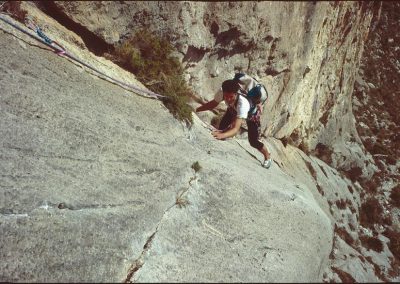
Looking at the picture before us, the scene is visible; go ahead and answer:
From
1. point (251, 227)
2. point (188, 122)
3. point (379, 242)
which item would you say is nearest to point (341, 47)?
point (379, 242)

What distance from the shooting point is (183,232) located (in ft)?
21.2

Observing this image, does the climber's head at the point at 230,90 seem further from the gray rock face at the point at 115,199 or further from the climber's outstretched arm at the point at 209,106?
the gray rock face at the point at 115,199

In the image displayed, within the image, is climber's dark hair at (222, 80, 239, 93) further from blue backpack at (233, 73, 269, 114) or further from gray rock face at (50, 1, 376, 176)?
gray rock face at (50, 1, 376, 176)

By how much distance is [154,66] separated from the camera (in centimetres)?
897

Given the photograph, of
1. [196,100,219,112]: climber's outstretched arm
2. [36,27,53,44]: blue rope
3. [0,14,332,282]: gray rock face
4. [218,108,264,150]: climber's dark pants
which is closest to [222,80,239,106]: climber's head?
[218,108,264,150]: climber's dark pants

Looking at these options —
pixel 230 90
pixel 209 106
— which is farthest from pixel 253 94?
pixel 209 106

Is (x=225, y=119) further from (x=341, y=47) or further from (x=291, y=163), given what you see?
(x=341, y=47)

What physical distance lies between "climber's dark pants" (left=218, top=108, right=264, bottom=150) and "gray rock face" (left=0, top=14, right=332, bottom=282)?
82.8 inches

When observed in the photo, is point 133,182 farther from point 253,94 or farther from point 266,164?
point 266,164

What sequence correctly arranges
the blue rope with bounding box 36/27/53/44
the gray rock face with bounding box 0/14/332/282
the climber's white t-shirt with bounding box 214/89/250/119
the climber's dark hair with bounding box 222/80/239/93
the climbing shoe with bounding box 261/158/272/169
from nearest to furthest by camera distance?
1. the gray rock face with bounding box 0/14/332/282
2. the blue rope with bounding box 36/27/53/44
3. the climber's white t-shirt with bounding box 214/89/250/119
4. the climber's dark hair with bounding box 222/80/239/93
5. the climbing shoe with bounding box 261/158/272/169

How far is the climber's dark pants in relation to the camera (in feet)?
33.7

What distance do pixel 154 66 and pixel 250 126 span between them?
147 inches

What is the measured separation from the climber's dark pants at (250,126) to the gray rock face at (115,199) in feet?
6.90

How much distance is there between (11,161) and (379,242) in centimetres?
2431
